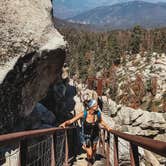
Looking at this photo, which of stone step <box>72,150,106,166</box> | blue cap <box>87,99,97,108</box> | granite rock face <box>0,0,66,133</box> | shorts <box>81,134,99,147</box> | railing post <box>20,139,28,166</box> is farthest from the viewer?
granite rock face <box>0,0,66,133</box>

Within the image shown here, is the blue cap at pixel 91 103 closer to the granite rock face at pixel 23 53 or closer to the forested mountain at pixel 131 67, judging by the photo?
the granite rock face at pixel 23 53

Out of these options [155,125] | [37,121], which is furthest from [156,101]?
[37,121]

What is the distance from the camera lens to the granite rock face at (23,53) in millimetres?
11523

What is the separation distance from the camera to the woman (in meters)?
8.52

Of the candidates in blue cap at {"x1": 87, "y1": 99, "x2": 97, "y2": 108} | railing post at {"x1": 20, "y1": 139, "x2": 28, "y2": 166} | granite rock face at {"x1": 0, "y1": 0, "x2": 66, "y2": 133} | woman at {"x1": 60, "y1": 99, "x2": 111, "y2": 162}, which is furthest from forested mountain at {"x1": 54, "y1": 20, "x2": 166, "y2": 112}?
railing post at {"x1": 20, "y1": 139, "x2": 28, "y2": 166}

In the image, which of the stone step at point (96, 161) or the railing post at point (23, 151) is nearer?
the railing post at point (23, 151)

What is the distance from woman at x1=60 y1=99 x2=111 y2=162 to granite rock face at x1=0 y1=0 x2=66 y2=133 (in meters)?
3.39

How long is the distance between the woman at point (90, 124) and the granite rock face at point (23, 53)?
3.39m

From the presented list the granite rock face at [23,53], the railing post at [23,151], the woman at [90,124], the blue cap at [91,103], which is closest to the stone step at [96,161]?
the woman at [90,124]

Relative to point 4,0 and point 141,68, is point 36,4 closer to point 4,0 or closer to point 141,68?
point 4,0

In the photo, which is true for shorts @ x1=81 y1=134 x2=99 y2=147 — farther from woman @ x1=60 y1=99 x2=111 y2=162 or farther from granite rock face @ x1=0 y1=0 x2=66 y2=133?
granite rock face @ x1=0 y1=0 x2=66 y2=133

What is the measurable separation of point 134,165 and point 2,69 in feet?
25.3

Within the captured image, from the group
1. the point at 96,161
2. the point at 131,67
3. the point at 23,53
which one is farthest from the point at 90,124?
the point at 131,67

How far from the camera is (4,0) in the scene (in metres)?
12.2
